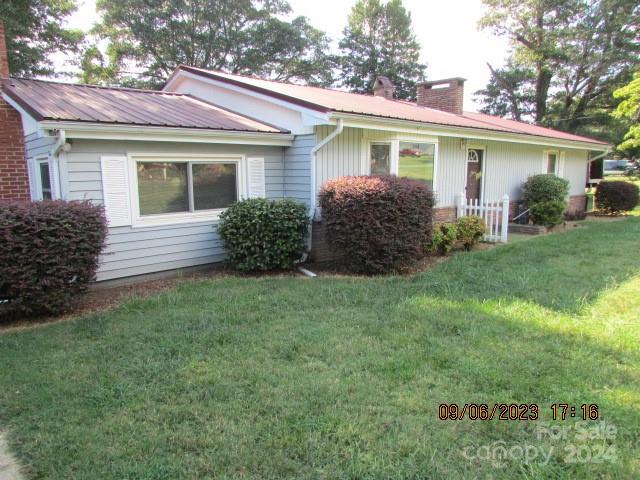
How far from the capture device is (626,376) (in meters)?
3.36

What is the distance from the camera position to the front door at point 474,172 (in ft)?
38.3

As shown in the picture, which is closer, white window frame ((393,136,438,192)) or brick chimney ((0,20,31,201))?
brick chimney ((0,20,31,201))

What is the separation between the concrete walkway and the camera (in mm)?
2410

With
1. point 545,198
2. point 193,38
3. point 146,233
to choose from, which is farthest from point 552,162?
point 193,38

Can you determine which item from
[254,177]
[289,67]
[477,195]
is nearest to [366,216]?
[254,177]

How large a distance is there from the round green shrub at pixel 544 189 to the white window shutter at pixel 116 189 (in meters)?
10.8

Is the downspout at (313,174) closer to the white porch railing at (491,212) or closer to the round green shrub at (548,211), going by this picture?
the white porch railing at (491,212)

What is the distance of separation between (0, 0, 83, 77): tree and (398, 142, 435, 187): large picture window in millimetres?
15997

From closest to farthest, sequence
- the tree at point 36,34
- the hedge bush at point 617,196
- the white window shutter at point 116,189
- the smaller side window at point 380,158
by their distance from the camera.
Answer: the white window shutter at point 116,189 → the smaller side window at point 380,158 → the hedge bush at point 617,196 → the tree at point 36,34

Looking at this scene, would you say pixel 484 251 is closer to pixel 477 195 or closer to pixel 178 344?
pixel 477 195

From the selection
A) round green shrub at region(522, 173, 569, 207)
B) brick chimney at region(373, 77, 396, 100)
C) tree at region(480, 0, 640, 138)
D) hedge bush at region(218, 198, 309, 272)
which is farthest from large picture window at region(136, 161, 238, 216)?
tree at region(480, 0, 640, 138)

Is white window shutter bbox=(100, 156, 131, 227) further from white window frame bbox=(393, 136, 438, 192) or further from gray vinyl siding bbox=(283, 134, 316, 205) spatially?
white window frame bbox=(393, 136, 438, 192)

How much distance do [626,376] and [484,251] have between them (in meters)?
5.45

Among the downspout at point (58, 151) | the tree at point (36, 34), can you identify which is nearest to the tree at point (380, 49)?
the tree at point (36, 34)
